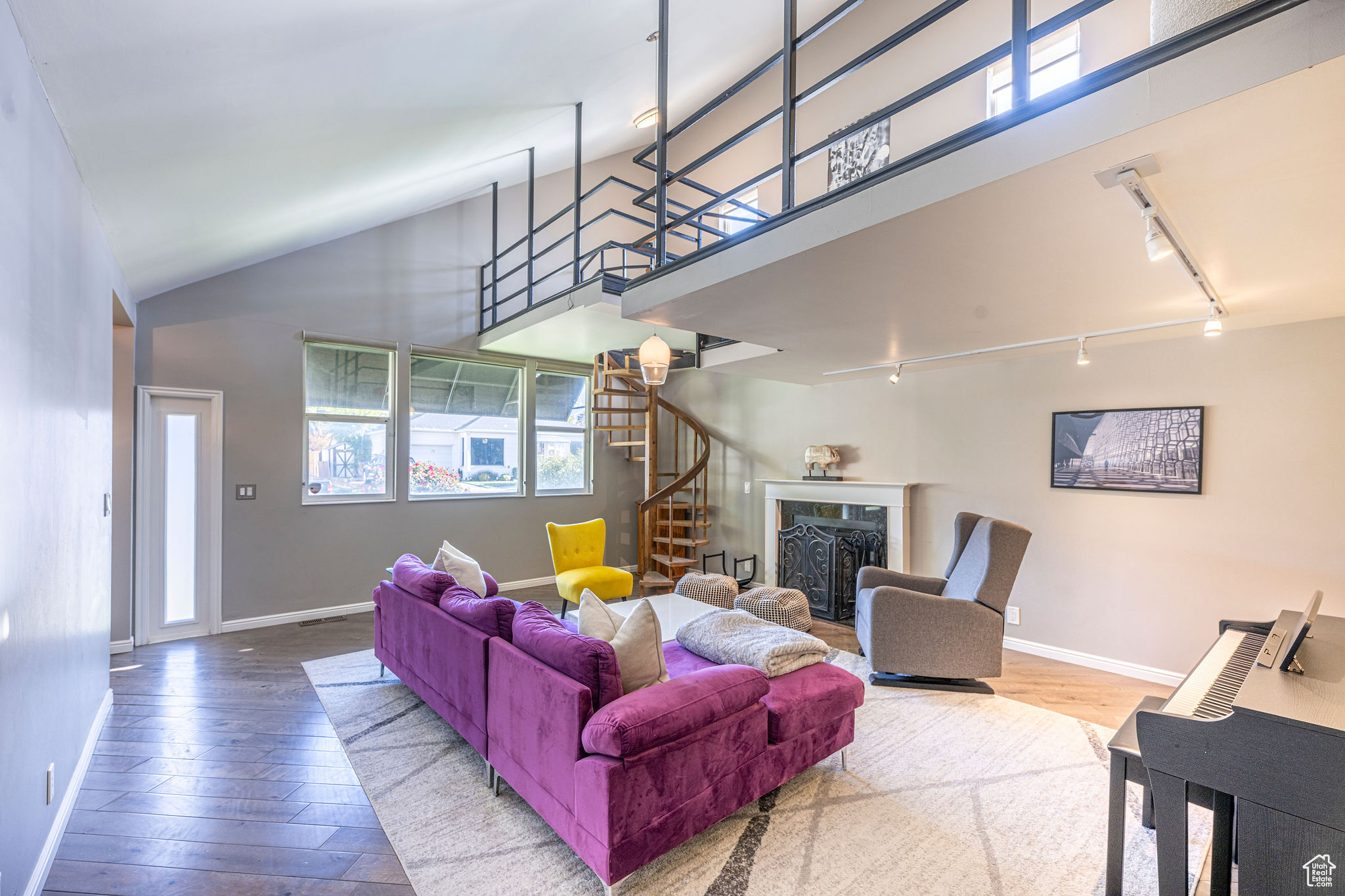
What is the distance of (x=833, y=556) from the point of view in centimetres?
512

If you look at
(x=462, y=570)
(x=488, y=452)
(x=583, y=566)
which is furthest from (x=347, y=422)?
(x=462, y=570)

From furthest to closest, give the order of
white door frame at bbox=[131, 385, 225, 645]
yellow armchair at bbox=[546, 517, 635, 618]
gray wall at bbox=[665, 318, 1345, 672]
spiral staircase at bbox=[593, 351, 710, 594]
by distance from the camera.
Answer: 1. spiral staircase at bbox=[593, 351, 710, 594]
2. yellow armchair at bbox=[546, 517, 635, 618]
3. white door frame at bbox=[131, 385, 225, 645]
4. gray wall at bbox=[665, 318, 1345, 672]

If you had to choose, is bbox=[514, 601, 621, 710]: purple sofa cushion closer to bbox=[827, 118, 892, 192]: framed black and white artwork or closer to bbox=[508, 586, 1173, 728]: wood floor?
bbox=[508, 586, 1173, 728]: wood floor

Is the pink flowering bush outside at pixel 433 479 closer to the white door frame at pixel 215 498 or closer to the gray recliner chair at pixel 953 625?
the white door frame at pixel 215 498

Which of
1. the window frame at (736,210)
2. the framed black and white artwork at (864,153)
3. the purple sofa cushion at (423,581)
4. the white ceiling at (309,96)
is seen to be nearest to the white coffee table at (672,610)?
the purple sofa cushion at (423,581)

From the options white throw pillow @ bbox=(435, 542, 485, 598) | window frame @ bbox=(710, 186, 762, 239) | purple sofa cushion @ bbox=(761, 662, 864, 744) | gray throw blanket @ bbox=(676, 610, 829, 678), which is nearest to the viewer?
purple sofa cushion @ bbox=(761, 662, 864, 744)

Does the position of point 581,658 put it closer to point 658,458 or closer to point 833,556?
point 833,556

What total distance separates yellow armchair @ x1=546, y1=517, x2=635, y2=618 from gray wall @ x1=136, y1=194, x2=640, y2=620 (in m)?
1.33

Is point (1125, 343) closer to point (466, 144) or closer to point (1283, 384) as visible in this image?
point (1283, 384)

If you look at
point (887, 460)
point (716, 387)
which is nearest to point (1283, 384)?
point (887, 460)

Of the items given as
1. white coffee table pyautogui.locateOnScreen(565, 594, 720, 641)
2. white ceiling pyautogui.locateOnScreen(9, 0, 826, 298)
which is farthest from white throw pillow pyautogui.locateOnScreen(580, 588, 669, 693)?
white ceiling pyautogui.locateOnScreen(9, 0, 826, 298)

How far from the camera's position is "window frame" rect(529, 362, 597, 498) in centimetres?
636

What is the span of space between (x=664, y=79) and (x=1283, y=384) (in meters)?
3.85

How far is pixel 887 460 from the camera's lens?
199 inches
